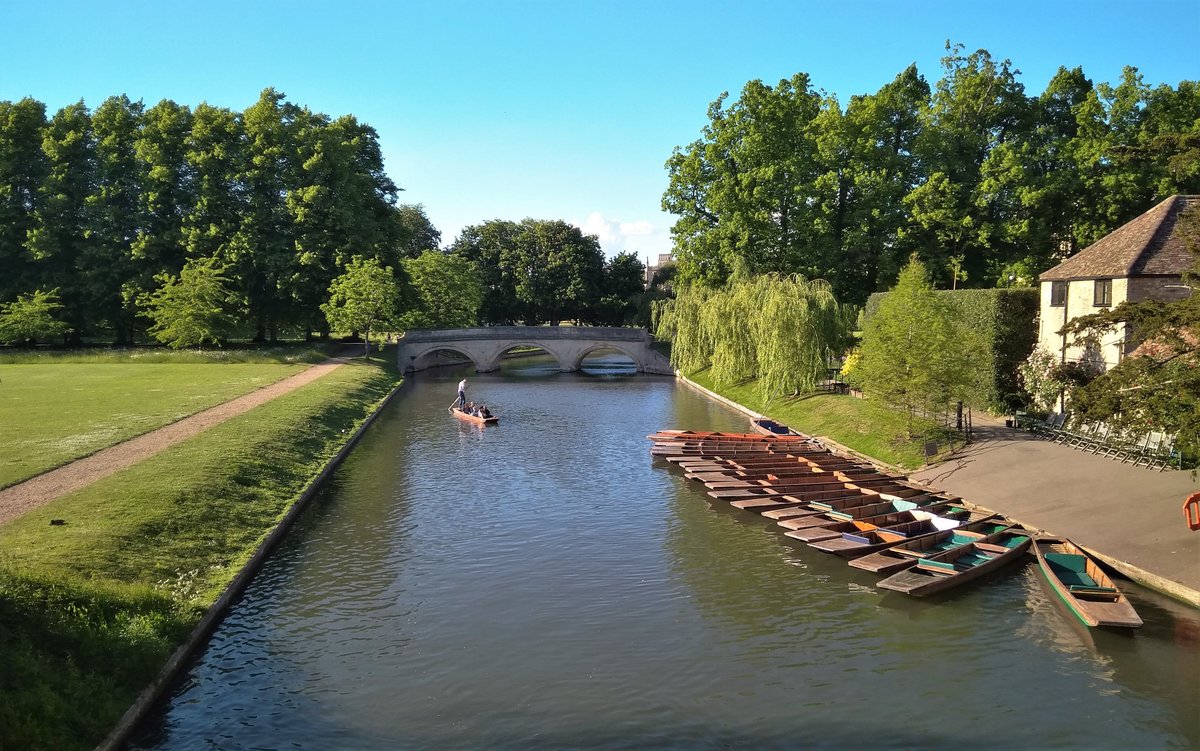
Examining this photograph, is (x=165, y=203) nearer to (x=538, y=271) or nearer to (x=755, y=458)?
(x=538, y=271)

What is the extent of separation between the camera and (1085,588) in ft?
58.4

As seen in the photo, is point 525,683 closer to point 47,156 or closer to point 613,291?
point 47,156

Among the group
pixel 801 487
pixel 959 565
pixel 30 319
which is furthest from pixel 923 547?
pixel 30 319

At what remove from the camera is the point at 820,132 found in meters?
52.4

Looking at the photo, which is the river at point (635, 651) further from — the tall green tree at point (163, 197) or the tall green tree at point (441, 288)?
the tall green tree at point (441, 288)

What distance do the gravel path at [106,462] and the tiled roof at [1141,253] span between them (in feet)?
113

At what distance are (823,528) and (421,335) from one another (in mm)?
53883

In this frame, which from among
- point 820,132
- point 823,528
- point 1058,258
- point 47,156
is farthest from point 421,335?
point 823,528

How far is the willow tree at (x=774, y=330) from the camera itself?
3947cm

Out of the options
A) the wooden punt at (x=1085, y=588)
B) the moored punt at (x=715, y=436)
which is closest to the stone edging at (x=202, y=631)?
the moored punt at (x=715, y=436)

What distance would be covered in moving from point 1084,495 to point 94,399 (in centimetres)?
4160

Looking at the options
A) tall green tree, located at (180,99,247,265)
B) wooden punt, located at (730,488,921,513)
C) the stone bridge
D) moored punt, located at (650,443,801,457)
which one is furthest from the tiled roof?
tall green tree, located at (180,99,247,265)

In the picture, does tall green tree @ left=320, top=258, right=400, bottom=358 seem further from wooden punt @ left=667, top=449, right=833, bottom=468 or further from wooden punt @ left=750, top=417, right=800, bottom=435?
wooden punt @ left=667, top=449, right=833, bottom=468

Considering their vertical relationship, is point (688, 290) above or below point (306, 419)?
above
